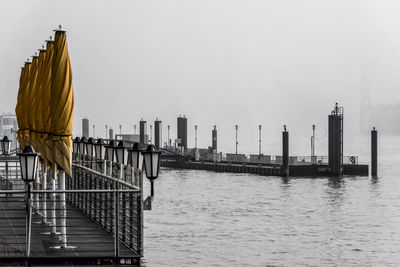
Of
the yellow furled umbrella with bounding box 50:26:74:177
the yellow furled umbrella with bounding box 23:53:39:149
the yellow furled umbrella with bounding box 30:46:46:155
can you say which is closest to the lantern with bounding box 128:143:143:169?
the yellow furled umbrella with bounding box 50:26:74:177

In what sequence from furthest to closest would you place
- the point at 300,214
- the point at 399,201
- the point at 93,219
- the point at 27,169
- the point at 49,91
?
the point at 399,201 < the point at 300,214 < the point at 93,219 < the point at 49,91 < the point at 27,169

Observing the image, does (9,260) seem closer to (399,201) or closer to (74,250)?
(74,250)

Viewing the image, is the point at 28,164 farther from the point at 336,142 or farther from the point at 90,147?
the point at 336,142

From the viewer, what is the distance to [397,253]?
27.6 m

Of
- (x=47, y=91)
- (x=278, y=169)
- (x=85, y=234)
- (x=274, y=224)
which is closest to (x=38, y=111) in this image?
(x=47, y=91)

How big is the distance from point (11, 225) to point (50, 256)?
4.55 meters

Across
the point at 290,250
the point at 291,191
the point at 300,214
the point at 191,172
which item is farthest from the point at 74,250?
the point at 191,172

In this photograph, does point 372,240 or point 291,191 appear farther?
point 291,191

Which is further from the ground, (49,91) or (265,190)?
(49,91)

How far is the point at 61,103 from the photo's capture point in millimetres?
14445

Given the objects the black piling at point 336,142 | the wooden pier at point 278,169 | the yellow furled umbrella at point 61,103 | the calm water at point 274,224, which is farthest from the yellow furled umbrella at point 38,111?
the wooden pier at point 278,169

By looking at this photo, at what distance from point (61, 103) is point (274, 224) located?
23.0 m

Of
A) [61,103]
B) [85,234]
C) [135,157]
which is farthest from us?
[135,157]

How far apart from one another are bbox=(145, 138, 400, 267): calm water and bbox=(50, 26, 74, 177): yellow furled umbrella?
1043cm
